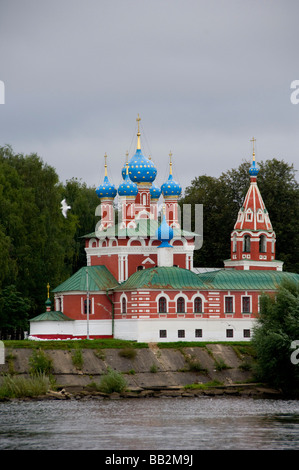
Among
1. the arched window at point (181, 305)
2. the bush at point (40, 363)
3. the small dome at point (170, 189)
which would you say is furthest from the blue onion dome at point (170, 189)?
the bush at point (40, 363)

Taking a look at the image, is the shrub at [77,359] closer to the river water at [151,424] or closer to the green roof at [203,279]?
the river water at [151,424]

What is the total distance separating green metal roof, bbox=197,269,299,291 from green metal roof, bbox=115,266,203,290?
1028 millimetres

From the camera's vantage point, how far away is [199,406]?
5212cm

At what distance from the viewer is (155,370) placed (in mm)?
60000

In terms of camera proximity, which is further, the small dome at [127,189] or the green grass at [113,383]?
the small dome at [127,189]

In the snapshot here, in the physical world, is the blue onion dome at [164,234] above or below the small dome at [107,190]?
below

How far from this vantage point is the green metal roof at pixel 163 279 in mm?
63953

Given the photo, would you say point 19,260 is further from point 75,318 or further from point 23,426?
point 23,426

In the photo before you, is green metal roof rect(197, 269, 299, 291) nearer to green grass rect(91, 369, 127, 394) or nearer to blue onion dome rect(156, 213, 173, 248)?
blue onion dome rect(156, 213, 173, 248)

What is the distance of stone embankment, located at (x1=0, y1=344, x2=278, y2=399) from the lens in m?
56.8

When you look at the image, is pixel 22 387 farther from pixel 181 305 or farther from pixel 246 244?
pixel 246 244

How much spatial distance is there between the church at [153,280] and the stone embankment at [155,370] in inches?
86.3

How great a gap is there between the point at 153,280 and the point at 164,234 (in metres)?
2.78
